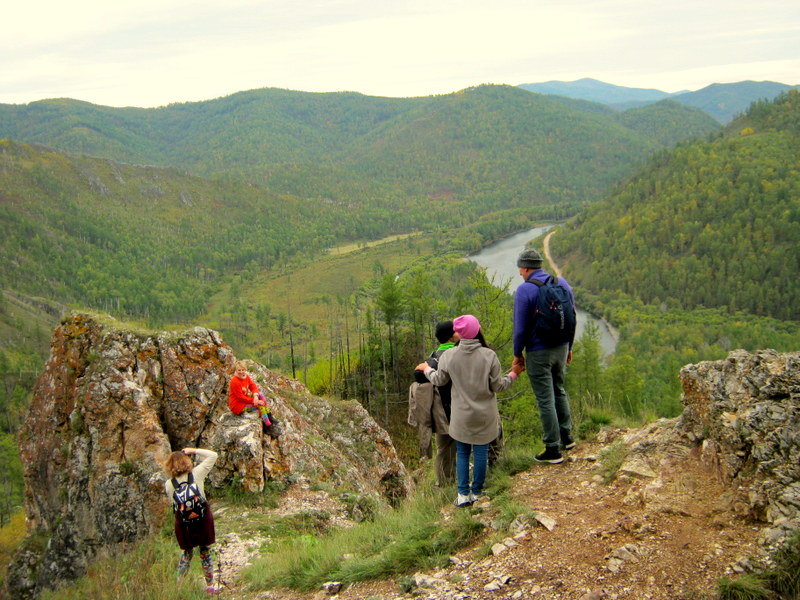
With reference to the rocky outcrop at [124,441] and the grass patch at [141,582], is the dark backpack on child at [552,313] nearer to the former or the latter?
the grass patch at [141,582]

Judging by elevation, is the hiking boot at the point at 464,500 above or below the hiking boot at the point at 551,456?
below

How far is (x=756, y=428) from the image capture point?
5090 millimetres

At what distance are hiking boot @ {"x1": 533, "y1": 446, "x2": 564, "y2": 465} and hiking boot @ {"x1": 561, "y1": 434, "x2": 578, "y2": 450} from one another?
38 cm

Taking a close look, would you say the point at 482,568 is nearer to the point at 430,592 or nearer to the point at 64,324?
the point at 430,592

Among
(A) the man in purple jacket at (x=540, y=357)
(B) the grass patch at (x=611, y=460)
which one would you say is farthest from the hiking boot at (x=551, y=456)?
(B) the grass patch at (x=611, y=460)

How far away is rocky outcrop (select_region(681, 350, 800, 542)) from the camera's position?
4.54 metres

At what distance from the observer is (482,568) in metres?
Result: 4.92

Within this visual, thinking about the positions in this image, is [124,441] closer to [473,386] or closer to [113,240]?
[473,386]

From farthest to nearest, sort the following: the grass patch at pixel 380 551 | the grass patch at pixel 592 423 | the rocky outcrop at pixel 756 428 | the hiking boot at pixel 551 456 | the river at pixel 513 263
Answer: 1. the river at pixel 513 263
2. the grass patch at pixel 592 423
3. the hiking boot at pixel 551 456
4. the grass patch at pixel 380 551
5. the rocky outcrop at pixel 756 428

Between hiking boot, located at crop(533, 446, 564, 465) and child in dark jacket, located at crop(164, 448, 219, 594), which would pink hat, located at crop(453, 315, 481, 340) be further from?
child in dark jacket, located at crop(164, 448, 219, 594)

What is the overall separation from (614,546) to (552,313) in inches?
106

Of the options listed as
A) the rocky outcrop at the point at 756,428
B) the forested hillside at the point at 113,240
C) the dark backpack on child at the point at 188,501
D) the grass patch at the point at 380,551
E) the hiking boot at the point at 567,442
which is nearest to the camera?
the rocky outcrop at the point at 756,428

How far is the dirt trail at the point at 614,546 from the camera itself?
13.8 feet

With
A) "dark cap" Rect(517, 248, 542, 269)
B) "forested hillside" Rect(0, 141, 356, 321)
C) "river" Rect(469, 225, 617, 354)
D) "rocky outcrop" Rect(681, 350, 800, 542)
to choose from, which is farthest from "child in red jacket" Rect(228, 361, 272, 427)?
"forested hillside" Rect(0, 141, 356, 321)
